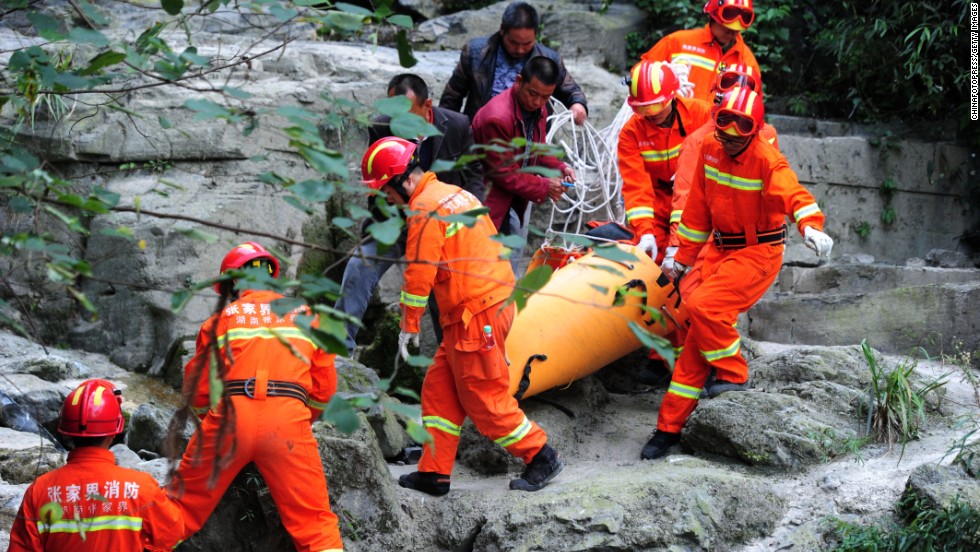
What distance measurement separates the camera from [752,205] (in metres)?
5.02

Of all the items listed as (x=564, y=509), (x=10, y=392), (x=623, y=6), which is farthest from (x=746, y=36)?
(x=10, y=392)

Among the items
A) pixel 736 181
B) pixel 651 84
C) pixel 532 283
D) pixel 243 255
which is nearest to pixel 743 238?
pixel 736 181

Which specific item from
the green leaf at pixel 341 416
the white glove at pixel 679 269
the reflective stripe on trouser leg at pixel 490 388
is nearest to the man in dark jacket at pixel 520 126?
the white glove at pixel 679 269

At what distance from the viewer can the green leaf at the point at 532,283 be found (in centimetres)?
247

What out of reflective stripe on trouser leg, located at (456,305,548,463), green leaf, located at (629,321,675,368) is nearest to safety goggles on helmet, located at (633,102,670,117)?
reflective stripe on trouser leg, located at (456,305,548,463)

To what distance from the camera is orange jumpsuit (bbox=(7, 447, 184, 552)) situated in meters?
3.63

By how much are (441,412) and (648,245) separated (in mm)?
1630

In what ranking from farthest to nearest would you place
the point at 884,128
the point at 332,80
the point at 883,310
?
the point at 884,128 < the point at 332,80 < the point at 883,310

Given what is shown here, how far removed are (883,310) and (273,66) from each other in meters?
4.22

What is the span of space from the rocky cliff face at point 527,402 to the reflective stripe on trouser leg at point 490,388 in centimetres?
27

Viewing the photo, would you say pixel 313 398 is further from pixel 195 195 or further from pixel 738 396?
pixel 195 195

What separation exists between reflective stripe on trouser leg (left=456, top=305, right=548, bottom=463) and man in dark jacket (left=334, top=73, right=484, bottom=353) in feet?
2.50

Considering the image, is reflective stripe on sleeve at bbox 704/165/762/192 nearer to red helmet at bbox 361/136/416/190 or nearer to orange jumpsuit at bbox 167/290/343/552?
red helmet at bbox 361/136/416/190

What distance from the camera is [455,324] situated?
4.54 metres
